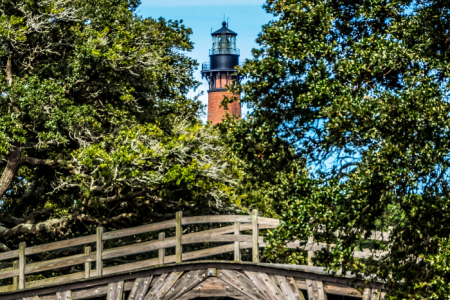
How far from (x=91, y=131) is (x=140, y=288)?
513 cm

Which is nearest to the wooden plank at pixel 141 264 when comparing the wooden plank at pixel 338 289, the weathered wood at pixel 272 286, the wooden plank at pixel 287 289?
the weathered wood at pixel 272 286

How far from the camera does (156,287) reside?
1431 cm

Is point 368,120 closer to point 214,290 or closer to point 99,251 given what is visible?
point 214,290

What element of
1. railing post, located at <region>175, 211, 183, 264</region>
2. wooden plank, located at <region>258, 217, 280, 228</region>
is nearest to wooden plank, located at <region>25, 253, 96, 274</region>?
railing post, located at <region>175, 211, 183, 264</region>

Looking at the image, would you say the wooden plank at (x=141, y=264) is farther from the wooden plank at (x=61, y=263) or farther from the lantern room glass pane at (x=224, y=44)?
the lantern room glass pane at (x=224, y=44)

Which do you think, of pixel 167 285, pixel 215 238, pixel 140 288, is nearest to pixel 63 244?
pixel 140 288

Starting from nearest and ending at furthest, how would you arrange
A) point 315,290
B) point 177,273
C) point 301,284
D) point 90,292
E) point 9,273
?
point 315,290 → point 301,284 → point 177,273 → point 90,292 → point 9,273

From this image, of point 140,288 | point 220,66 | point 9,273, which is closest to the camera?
point 140,288

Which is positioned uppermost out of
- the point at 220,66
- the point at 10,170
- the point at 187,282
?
the point at 220,66

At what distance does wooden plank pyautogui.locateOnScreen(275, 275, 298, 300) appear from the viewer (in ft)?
43.7

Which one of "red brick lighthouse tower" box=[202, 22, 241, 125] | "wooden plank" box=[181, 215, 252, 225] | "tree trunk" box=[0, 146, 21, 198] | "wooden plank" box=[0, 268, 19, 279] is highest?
"red brick lighthouse tower" box=[202, 22, 241, 125]

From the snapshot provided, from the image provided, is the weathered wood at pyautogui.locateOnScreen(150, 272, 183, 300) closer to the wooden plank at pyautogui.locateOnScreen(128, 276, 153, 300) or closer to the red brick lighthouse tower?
the wooden plank at pyautogui.locateOnScreen(128, 276, 153, 300)

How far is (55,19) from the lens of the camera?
1773 cm

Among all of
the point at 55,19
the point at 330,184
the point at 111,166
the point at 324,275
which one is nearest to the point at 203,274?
the point at 324,275
